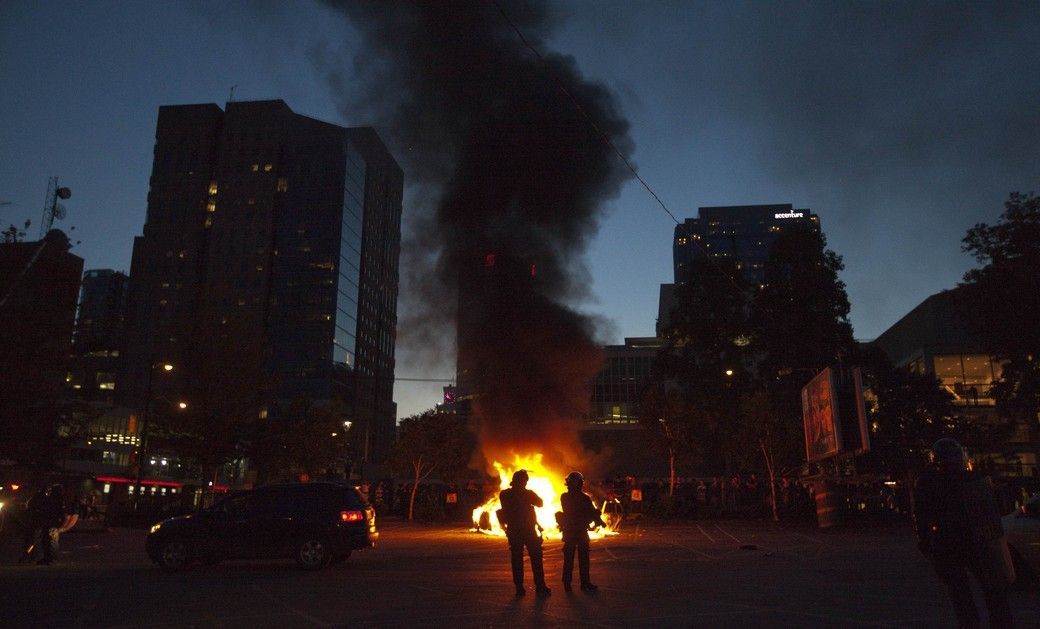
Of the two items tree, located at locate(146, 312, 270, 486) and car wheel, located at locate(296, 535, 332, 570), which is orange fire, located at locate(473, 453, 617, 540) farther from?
tree, located at locate(146, 312, 270, 486)

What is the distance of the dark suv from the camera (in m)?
13.5

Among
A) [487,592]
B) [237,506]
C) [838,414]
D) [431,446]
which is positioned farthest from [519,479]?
[431,446]

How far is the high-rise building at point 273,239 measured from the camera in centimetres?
11150

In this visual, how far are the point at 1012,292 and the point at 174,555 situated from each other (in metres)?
28.9

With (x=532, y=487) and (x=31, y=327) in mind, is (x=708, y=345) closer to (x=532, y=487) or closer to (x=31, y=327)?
(x=532, y=487)

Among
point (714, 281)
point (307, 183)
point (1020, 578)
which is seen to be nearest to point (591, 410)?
point (714, 281)

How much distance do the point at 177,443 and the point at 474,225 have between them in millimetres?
16884

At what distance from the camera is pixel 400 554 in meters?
16.8

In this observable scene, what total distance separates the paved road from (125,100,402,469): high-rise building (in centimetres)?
9643

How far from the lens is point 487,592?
9836 mm

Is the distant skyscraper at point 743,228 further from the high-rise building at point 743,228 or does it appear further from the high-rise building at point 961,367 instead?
the high-rise building at point 961,367

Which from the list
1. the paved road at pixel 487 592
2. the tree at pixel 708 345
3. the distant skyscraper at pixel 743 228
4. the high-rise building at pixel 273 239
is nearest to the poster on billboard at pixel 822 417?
the paved road at pixel 487 592

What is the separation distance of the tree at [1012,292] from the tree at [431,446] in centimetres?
2427

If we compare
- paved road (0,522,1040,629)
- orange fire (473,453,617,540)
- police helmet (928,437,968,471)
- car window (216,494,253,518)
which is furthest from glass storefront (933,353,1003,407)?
police helmet (928,437,968,471)
